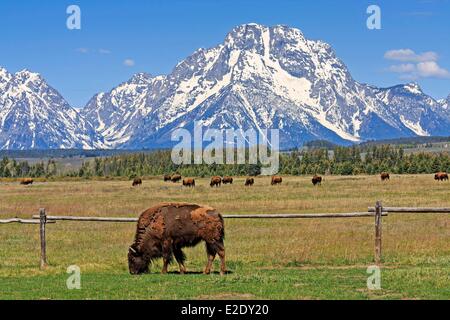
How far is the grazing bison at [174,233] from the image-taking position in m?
17.8

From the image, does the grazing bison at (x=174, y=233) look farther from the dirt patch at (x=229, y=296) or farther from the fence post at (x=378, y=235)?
the fence post at (x=378, y=235)

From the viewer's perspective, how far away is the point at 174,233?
59.2ft

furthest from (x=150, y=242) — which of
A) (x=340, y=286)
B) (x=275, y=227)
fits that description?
(x=275, y=227)

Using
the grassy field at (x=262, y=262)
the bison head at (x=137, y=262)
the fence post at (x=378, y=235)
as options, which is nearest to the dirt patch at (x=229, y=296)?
the grassy field at (x=262, y=262)

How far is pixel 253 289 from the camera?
48.2 ft

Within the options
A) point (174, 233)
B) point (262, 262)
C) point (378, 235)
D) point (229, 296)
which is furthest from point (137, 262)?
point (378, 235)

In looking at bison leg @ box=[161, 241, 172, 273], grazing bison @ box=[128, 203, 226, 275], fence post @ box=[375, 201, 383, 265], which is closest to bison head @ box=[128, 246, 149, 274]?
grazing bison @ box=[128, 203, 226, 275]

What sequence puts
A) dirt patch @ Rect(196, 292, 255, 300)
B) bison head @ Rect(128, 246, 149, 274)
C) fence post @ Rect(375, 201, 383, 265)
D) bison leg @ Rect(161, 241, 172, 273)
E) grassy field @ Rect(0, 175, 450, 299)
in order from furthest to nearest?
fence post @ Rect(375, 201, 383, 265) < bison head @ Rect(128, 246, 149, 274) < bison leg @ Rect(161, 241, 172, 273) < grassy field @ Rect(0, 175, 450, 299) < dirt patch @ Rect(196, 292, 255, 300)

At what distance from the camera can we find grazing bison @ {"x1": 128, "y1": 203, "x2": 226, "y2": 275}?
17797mm

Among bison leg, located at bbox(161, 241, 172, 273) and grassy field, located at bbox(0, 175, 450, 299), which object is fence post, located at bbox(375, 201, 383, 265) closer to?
grassy field, located at bbox(0, 175, 450, 299)

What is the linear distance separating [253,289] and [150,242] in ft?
14.5

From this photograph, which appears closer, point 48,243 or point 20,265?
point 20,265

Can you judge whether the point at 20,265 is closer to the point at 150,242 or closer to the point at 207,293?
the point at 150,242
